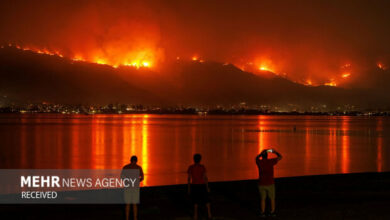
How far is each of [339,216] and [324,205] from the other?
5.36 ft

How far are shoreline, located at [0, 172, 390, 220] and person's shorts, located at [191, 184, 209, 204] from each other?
3.91 ft

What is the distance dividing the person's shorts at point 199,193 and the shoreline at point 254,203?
119cm

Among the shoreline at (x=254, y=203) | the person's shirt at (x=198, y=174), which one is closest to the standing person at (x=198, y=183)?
the person's shirt at (x=198, y=174)

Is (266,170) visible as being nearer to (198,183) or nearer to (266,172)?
(266,172)

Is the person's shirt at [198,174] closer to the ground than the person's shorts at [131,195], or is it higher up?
higher up

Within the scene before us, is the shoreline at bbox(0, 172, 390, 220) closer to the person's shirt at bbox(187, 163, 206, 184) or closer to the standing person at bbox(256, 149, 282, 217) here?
the standing person at bbox(256, 149, 282, 217)

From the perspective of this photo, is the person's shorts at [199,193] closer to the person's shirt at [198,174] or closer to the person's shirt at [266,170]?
the person's shirt at [198,174]

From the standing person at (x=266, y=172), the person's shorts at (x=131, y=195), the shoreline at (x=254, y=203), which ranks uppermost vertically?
the standing person at (x=266, y=172)

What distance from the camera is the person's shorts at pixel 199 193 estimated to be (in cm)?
1061

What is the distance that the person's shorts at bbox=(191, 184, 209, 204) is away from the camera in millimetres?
10609

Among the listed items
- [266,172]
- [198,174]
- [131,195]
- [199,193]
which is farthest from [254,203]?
[131,195]

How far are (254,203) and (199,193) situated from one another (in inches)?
148

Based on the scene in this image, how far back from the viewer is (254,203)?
1388 centimetres

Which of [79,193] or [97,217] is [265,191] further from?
[79,193]
